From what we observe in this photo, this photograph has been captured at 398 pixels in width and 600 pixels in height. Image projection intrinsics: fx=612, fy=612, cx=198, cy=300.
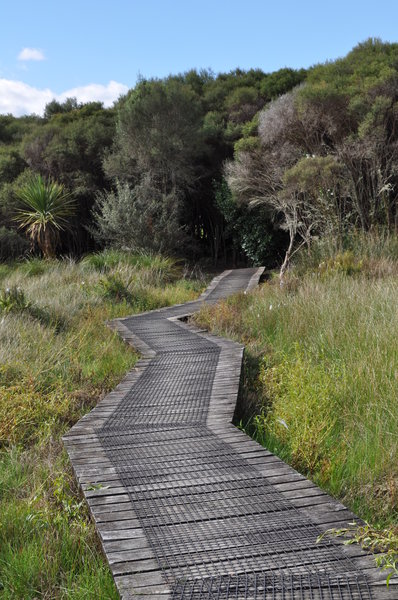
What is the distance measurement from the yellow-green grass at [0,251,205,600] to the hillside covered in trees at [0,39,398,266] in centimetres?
369

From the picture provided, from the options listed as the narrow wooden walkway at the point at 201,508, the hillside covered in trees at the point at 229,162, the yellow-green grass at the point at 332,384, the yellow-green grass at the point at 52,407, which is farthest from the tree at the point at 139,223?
the narrow wooden walkway at the point at 201,508

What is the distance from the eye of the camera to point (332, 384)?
4891 mm

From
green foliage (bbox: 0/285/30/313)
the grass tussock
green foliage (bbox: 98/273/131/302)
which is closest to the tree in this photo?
green foliage (bbox: 98/273/131/302)

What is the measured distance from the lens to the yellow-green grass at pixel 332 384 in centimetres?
363

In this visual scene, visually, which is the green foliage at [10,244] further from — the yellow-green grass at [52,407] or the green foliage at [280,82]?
the green foliage at [280,82]

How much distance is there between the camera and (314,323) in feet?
21.9

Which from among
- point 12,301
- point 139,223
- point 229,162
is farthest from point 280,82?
point 12,301

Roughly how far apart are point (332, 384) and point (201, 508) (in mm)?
2207

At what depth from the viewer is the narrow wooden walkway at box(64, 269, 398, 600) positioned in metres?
2.36

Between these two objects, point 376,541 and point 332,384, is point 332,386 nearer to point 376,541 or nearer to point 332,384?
point 332,384

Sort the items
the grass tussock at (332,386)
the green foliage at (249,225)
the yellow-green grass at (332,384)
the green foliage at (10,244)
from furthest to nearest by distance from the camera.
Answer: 1. the green foliage at (10,244)
2. the green foliage at (249,225)
3. the yellow-green grass at (332,384)
4. the grass tussock at (332,386)

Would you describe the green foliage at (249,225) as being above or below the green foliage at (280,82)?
below

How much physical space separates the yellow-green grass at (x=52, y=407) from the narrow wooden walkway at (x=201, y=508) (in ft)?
0.74

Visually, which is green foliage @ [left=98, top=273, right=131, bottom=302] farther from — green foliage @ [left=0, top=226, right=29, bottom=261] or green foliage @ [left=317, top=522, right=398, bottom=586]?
green foliage @ [left=317, top=522, right=398, bottom=586]
